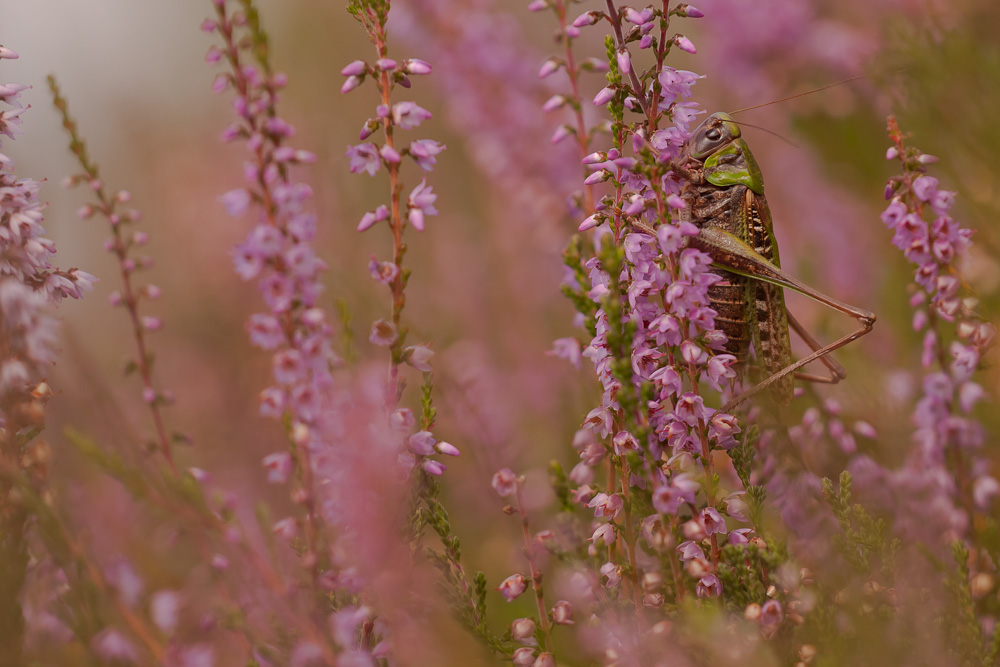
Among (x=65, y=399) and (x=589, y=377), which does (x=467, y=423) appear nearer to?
(x=589, y=377)

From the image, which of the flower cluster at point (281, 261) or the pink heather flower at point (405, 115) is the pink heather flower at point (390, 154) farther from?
the flower cluster at point (281, 261)

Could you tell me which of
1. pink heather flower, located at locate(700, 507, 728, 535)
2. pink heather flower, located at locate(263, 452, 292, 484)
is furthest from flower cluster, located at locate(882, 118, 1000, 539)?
pink heather flower, located at locate(263, 452, 292, 484)

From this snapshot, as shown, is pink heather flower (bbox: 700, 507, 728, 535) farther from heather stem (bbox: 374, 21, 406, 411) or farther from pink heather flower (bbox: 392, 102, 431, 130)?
pink heather flower (bbox: 392, 102, 431, 130)

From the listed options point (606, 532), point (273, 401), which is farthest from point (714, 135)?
point (273, 401)

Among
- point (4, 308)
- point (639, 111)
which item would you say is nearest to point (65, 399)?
point (4, 308)

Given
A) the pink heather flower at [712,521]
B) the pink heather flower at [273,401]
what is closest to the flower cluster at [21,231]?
the pink heather flower at [273,401]

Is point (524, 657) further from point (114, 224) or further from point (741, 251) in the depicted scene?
point (114, 224)
